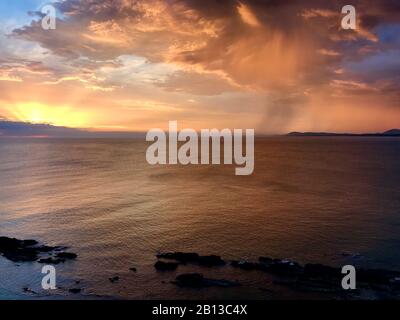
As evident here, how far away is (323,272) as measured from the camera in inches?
1339

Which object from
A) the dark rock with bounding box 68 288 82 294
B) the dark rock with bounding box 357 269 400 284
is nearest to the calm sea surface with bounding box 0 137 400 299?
the dark rock with bounding box 68 288 82 294

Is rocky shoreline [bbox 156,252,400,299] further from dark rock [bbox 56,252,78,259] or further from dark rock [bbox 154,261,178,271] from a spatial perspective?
dark rock [bbox 56,252,78,259]

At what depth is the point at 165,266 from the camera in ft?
120

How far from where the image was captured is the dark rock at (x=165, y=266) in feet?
119

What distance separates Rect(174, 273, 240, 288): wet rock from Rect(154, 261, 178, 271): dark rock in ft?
8.94

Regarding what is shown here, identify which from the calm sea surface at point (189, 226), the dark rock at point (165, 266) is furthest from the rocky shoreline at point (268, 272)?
the calm sea surface at point (189, 226)

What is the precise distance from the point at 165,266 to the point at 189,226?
1605cm

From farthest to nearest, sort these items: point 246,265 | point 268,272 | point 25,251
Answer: point 25,251
point 246,265
point 268,272

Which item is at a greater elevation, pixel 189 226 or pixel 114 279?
pixel 189 226

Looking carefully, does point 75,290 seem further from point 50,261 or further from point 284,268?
point 284,268

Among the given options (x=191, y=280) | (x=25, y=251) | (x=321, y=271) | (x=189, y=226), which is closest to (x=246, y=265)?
(x=191, y=280)

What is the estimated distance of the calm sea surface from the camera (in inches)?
1353
